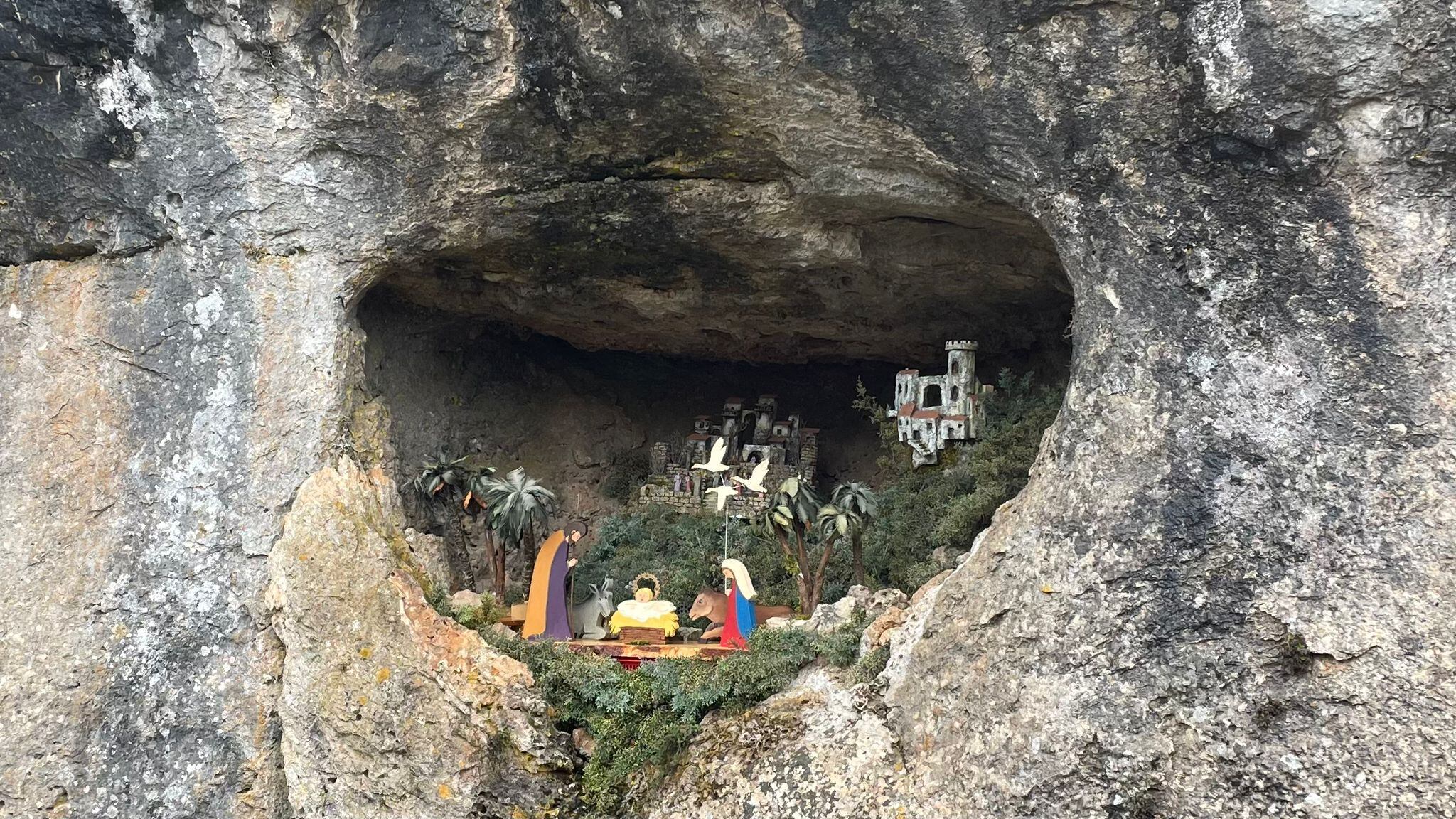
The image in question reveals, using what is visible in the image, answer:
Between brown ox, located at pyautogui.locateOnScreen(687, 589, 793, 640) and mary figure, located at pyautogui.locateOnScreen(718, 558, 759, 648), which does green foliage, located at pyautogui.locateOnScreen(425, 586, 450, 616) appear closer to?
brown ox, located at pyautogui.locateOnScreen(687, 589, 793, 640)

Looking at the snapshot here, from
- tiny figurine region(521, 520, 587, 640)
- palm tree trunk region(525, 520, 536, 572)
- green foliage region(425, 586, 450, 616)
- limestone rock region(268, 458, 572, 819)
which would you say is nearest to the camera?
limestone rock region(268, 458, 572, 819)

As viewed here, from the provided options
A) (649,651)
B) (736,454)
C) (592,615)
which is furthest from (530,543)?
(736,454)

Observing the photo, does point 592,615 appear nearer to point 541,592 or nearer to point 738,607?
point 541,592

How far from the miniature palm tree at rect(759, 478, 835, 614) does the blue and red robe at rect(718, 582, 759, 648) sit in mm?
623

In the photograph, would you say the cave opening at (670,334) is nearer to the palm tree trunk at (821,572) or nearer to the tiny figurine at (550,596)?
the palm tree trunk at (821,572)

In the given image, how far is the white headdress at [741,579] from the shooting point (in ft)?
28.4

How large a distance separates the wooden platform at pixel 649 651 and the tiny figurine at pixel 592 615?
0.68 metres

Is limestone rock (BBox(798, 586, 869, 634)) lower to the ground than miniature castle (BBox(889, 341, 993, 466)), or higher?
lower

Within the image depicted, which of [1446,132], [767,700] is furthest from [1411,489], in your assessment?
[767,700]

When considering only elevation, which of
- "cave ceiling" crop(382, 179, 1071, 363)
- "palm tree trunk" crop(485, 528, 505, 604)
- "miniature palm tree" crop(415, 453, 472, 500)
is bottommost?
"palm tree trunk" crop(485, 528, 505, 604)

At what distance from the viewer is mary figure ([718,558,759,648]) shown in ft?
28.1

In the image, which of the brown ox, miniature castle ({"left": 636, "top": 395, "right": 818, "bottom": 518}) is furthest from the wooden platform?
miniature castle ({"left": 636, "top": 395, "right": 818, "bottom": 518})

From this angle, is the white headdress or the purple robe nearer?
the white headdress

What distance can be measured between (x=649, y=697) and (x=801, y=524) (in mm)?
2027
